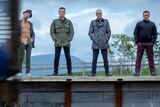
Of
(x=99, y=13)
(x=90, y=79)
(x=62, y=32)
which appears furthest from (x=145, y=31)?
(x=90, y=79)

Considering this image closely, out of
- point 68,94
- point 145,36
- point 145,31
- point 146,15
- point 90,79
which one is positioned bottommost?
Result: point 68,94

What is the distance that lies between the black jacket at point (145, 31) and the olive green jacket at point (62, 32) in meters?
1.53

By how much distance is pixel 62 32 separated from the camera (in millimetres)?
14891

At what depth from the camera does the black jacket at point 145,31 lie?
1478cm

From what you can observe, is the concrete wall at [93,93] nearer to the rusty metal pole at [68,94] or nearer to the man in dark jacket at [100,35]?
the rusty metal pole at [68,94]

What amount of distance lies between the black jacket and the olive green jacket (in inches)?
60.4

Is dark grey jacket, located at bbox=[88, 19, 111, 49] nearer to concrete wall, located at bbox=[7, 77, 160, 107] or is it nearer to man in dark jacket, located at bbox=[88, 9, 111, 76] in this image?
man in dark jacket, located at bbox=[88, 9, 111, 76]

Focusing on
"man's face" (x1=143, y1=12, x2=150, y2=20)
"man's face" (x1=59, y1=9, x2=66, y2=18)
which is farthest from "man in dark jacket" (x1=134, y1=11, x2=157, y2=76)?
"man's face" (x1=59, y1=9, x2=66, y2=18)

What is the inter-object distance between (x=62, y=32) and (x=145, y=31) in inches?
75.8

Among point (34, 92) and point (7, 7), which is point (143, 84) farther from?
point (7, 7)

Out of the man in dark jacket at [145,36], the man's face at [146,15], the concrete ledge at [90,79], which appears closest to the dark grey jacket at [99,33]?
the man in dark jacket at [145,36]

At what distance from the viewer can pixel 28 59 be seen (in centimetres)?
1530

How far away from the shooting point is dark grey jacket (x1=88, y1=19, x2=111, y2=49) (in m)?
14.8

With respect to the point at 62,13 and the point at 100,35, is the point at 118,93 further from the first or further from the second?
the point at 62,13
